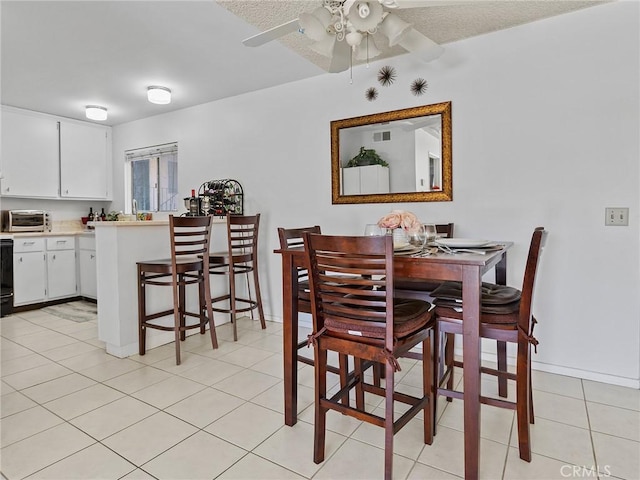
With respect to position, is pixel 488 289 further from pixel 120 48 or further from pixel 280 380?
pixel 120 48

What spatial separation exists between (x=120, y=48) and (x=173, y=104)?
1.44 meters

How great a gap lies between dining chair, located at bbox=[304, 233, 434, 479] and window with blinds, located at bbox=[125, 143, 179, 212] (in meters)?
3.83

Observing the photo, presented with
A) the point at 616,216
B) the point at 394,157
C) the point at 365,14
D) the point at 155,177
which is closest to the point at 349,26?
the point at 365,14

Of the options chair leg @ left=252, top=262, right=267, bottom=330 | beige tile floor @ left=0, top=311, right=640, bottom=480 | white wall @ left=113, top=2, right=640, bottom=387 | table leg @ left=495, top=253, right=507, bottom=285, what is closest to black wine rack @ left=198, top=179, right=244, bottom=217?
chair leg @ left=252, top=262, right=267, bottom=330

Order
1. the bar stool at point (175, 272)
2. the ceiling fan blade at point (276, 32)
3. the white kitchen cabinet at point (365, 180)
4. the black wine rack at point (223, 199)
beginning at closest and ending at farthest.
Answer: the ceiling fan blade at point (276, 32) → the bar stool at point (175, 272) → the white kitchen cabinet at point (365, 180) → the black wine rack at point (223, 199)

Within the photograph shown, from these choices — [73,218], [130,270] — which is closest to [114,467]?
[130,270]

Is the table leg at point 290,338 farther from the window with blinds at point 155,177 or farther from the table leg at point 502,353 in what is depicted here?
the window with blinds at point 155,177

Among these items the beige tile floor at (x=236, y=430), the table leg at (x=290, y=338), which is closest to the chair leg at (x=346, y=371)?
the beige tile floor at (x=236, y=430)

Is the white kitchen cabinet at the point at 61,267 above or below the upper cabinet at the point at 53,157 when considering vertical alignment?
below

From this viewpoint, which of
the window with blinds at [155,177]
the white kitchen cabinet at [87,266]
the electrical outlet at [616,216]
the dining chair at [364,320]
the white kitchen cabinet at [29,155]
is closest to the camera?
the dining chair at [364,320]

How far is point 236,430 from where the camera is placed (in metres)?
1.88

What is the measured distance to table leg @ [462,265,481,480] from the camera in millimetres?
1454

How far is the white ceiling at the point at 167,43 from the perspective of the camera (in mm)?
2395

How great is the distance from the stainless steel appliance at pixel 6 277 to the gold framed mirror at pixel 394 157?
3658mm
